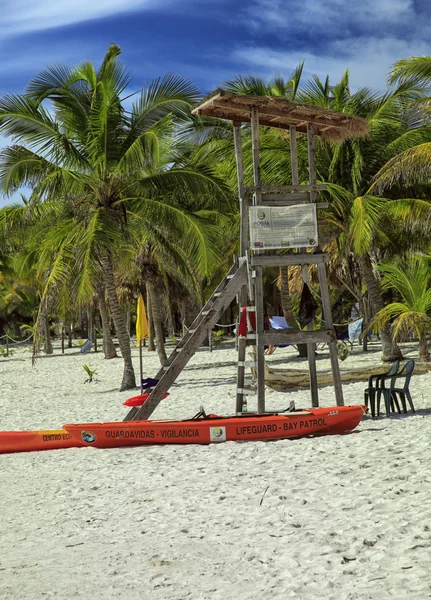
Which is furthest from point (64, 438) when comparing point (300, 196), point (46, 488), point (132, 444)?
point (300, 196)

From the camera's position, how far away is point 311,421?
9.06m

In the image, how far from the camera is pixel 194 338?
10578mm

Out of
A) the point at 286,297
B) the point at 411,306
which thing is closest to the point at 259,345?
the point at 411,306

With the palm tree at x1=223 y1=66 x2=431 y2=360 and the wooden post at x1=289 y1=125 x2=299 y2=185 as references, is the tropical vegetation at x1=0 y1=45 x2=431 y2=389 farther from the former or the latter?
the wooden post at x1=289 y1=125 x2=299 y2=185

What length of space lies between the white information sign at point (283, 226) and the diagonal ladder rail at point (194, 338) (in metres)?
0.44

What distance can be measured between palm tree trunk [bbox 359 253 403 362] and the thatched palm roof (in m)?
8.37

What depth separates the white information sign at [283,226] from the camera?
10359mm

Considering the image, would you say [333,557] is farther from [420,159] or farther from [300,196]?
[420,159]

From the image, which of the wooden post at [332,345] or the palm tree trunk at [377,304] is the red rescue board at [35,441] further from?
the palm tree trunk at [377,304]

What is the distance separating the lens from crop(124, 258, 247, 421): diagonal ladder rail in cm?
1050

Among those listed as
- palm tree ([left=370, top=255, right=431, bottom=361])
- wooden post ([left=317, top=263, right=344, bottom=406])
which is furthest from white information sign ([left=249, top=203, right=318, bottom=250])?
palm tree ([left=370, top=255, right=431, bottom=361])

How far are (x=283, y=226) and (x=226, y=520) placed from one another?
547 cm

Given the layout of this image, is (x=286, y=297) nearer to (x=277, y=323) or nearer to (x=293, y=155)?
(x=277, y=323)

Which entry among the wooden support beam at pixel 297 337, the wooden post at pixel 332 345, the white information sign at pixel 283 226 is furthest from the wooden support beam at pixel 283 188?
the wooden support beam at pixel 297 337
